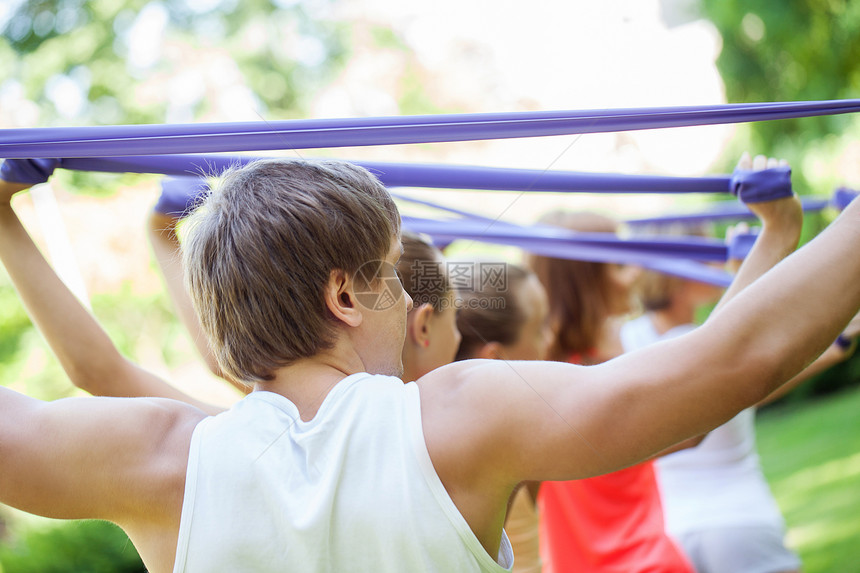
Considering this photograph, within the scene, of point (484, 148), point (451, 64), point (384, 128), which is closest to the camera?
point (384, 128)

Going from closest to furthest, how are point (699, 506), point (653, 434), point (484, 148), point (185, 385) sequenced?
point (653, 434), point (699, 506), point (185, 385), point (484, 148)

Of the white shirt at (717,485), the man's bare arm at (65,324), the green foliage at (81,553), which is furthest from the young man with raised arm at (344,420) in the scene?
the green foliage at (81,553)

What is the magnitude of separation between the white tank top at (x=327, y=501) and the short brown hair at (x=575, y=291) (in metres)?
1.82

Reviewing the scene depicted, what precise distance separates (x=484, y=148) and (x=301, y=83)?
6.11 meters

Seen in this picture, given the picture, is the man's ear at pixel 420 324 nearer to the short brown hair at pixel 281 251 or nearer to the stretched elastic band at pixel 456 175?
the stretched elastic band at pixel 456 175

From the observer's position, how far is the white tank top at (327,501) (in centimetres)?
92

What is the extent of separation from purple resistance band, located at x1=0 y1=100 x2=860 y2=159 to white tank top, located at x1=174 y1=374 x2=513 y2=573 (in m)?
0.47

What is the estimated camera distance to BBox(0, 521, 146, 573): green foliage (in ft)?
14.7

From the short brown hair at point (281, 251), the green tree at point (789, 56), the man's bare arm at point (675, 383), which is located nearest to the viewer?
the man's bare arm at point (675, 383)

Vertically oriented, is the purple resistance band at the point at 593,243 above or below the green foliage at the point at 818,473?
above

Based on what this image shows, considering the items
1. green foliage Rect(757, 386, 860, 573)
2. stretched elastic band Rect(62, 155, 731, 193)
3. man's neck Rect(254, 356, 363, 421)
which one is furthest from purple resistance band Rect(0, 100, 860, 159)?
green foliage Rect(757, 386, 860, 573)

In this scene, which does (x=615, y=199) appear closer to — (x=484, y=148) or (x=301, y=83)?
(x=484, y=148)

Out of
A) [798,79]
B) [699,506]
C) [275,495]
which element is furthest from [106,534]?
[798,79]

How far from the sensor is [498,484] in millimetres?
958
